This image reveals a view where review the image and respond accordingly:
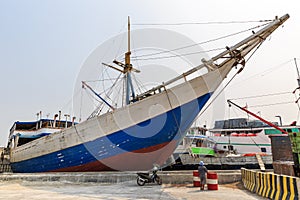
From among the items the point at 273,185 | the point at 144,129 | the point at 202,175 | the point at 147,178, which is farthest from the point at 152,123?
the point at 273,185

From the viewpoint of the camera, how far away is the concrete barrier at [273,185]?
494 centimetres

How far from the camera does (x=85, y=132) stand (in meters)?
12.5

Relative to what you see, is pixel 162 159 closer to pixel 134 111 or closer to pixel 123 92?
pixel 134 111

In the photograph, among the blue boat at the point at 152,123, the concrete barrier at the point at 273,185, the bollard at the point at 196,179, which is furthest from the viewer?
the blue boat at the point at 152,123

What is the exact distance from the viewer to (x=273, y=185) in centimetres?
579

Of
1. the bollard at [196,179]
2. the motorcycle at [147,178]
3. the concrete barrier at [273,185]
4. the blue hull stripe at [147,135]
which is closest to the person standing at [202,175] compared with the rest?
the bollard at [196,179]

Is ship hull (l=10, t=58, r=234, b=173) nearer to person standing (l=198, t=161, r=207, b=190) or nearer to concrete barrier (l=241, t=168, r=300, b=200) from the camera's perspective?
person standing (l=198, t=161, r=207, b=190)

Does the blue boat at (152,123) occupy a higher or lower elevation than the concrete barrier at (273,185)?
higher

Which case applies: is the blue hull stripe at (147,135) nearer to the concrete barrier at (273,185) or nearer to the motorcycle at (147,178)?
the motorcycle at (147,178)

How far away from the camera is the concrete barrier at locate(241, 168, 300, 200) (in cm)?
494

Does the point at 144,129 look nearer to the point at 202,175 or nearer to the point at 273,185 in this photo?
the point at 202,175

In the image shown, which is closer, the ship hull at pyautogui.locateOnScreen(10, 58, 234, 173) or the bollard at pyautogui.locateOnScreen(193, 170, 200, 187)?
the bollard at pyautogui.locateOnScreen(193, 170, 200, 187)

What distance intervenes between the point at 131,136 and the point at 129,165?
68.0 inches

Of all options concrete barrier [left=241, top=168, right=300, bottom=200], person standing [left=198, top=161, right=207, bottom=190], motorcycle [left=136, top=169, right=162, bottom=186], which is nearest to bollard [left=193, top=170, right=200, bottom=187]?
person standing [left=198, top=161, right=207, bottom=190]
